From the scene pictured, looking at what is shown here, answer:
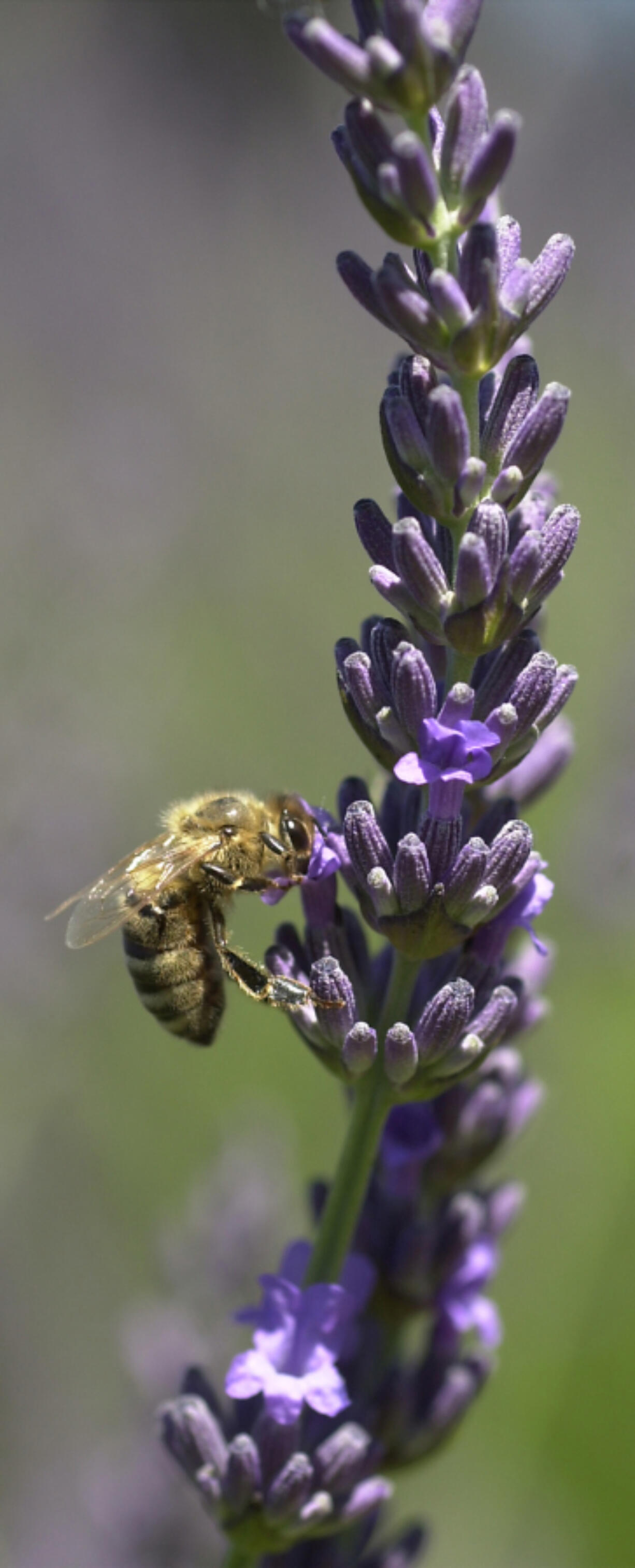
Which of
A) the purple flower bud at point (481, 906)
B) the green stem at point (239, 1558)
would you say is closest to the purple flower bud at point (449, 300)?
the purple flower bud at point (481, 906)

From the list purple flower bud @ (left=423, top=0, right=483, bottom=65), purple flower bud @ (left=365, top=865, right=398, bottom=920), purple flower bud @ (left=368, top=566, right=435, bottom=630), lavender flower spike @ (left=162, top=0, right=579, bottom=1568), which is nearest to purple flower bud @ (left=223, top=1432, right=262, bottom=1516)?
lavender flower spike @ (left=162, top=0, right=579, bottom=1568)

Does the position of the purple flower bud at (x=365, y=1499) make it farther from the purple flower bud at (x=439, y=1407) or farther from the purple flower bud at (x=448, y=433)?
the purple flower bud at (x=448, y=433)

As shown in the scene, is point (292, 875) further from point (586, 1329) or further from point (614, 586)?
point (614, 586)

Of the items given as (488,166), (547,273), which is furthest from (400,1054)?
(488,166)

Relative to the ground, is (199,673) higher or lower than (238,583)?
lower

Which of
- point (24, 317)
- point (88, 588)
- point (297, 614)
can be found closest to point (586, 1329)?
point (88, 588)
